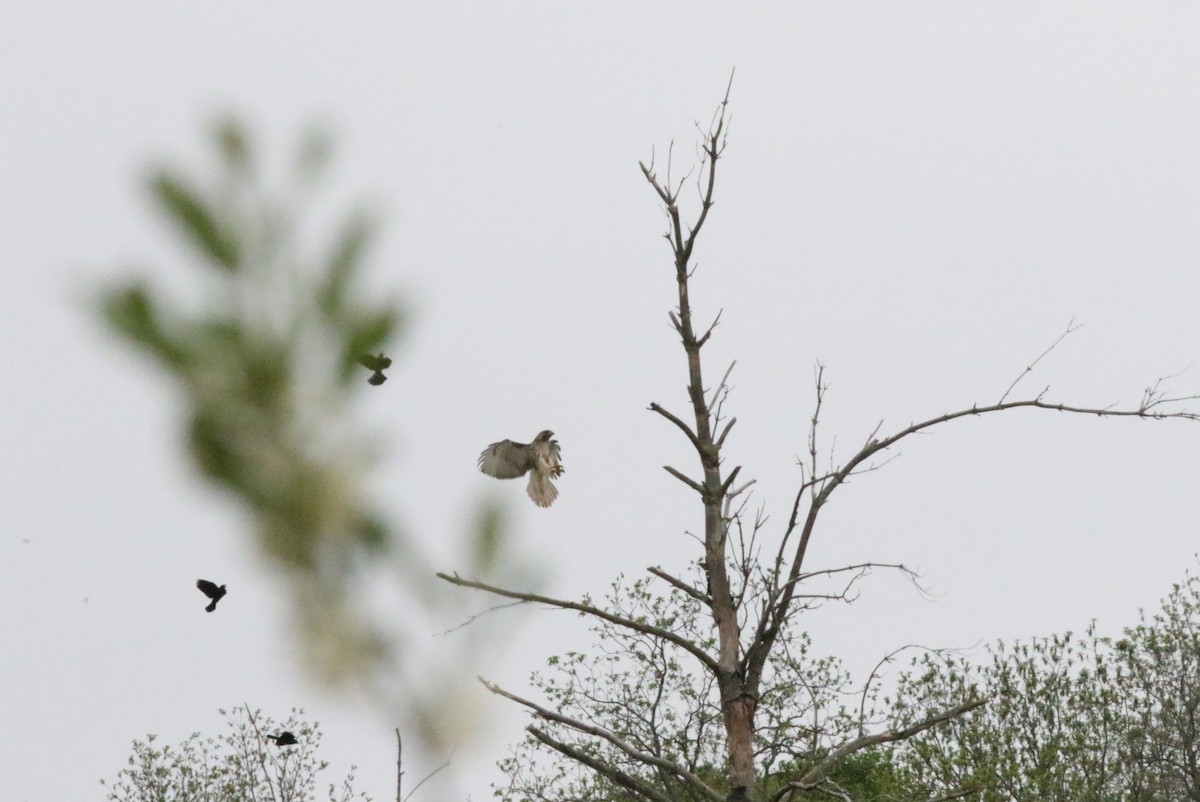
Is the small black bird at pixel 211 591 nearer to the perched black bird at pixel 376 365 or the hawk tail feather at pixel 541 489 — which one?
the perched black bird at pixel 376 365

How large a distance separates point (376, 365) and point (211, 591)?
2.88 ft

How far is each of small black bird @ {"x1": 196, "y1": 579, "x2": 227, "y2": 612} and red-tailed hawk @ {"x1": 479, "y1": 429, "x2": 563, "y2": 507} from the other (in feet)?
14.1

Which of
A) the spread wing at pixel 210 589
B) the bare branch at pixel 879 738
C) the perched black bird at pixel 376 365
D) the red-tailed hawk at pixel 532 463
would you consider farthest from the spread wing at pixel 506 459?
the perched black bird at pixel 376 365

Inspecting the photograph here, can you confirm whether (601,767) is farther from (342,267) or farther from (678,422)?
(342,267)

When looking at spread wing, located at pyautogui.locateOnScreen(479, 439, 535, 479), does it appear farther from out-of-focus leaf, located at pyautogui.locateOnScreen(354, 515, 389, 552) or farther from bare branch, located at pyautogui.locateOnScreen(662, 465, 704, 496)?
out-of-focus leaf, located at pyautogui.locateOnScreen(354, 515, 389, 552)

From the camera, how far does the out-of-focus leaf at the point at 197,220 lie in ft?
6.64

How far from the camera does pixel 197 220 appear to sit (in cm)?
203

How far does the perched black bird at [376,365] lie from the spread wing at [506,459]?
4.98 meters

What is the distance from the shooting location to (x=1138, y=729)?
2311cm

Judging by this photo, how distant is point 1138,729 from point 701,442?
63.7 feet

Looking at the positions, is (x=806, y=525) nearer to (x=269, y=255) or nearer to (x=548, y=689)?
(x=269, y=255)

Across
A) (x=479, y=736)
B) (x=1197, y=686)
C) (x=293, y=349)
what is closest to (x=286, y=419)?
(x=293, y=349)

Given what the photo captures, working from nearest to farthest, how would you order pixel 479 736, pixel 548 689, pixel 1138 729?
1. pixel 479 736
2. pixel 548 689
3. pixel 1138 729

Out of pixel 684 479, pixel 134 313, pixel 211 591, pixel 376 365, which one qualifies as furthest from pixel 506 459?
pixel 134 313
